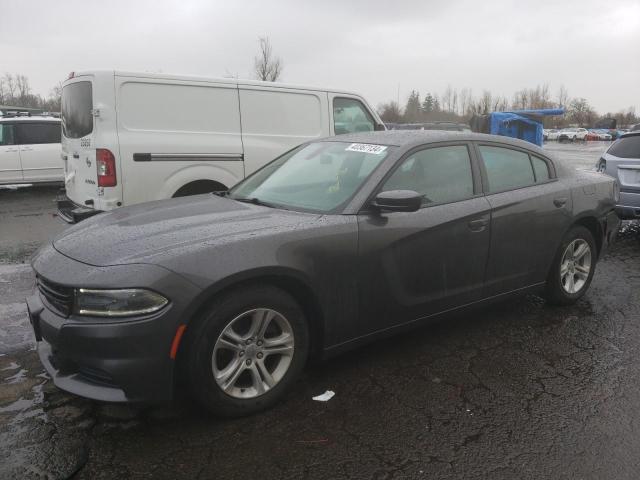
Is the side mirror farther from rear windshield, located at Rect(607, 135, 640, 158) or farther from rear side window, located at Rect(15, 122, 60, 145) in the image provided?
rear side window, located at Rect(15, 122, 60, 145)

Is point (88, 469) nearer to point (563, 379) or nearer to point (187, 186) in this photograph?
point (563, 379)

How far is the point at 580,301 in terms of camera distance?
4879 millimetres

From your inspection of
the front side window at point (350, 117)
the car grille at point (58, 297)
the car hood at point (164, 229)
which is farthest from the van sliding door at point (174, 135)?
the car grille at point (58, 297)

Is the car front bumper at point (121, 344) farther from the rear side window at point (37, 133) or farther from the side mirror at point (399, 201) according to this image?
the rear side window at point (37, 133)

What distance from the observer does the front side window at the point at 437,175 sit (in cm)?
355

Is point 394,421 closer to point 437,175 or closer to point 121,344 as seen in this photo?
point 121,344

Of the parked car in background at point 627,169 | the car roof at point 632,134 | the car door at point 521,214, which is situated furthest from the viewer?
the car roof at point 632,134

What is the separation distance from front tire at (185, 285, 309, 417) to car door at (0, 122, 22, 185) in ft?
35.6

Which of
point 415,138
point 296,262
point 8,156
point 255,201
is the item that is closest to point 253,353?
point 296,262

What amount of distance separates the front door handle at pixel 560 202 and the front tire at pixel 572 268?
Answer: 30 cm

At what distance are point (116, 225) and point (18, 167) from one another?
32.8 feet

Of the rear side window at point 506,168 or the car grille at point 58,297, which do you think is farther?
the rear side window at point 506,168

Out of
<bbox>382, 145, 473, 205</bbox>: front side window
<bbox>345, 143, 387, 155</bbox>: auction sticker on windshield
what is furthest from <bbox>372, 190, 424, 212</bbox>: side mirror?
<bbox>345, 143, 387, 155</bbox>: auction sticker on windshield

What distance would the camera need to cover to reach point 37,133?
11.8 m
